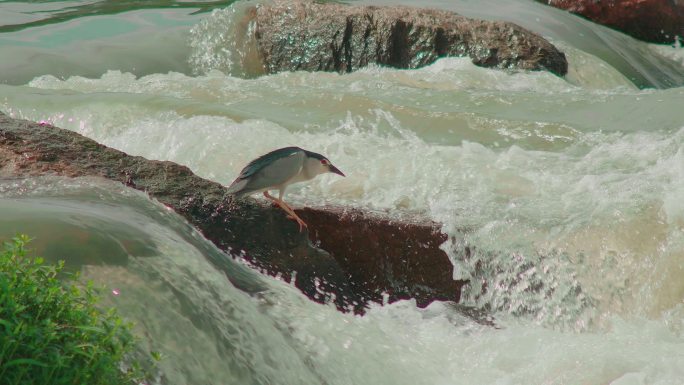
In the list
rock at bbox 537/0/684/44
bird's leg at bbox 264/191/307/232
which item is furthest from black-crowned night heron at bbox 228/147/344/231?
rock at bbox 537/0/684/44

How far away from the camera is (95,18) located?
48.6 feet

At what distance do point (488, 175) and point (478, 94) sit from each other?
325 centimetres

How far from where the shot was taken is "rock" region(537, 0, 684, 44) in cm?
1582

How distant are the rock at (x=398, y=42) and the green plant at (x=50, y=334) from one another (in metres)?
9.02

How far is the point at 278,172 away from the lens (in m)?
5.29

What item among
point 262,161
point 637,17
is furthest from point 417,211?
point 637,17

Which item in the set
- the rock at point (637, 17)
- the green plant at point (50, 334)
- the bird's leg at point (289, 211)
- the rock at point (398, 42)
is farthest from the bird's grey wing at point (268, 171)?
the rock at point (637, 17)

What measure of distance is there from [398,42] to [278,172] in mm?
6553

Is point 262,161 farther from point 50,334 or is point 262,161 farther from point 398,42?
point 398,42

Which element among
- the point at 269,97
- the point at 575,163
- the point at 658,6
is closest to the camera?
the point at 575,163

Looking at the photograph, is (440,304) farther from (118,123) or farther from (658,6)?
(658,6)

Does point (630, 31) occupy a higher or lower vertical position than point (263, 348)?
lower

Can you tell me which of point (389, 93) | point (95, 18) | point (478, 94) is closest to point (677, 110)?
point (478, 94)

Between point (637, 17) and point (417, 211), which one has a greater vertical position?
point (417, 211)
